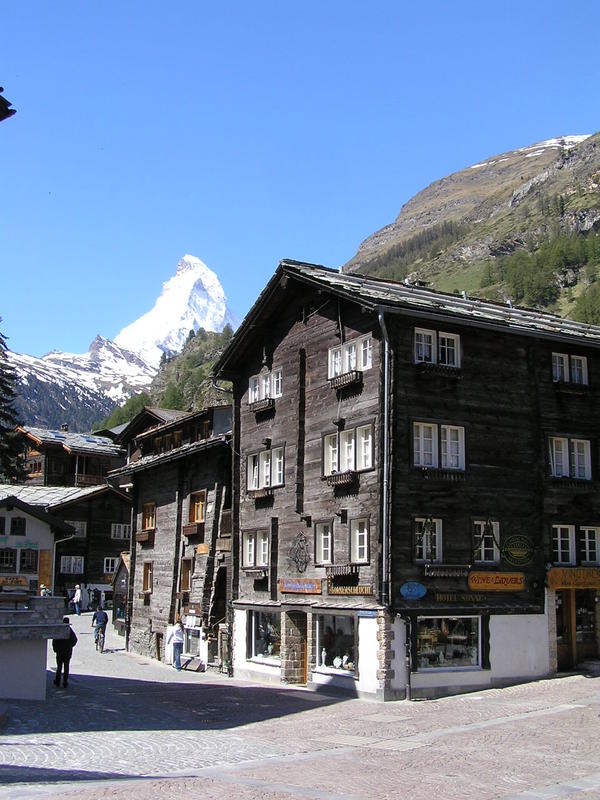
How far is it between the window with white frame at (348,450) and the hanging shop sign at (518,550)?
5453 millimetres

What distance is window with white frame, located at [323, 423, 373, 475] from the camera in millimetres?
31375

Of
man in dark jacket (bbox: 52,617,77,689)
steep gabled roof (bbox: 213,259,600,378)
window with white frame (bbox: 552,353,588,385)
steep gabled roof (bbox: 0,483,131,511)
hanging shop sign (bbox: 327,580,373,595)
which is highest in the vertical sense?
steep gabled roof (bbox: 213,259,600,378)

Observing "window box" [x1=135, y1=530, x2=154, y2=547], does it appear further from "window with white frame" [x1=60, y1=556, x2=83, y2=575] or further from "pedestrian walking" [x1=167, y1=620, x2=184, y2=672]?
"window with white frame" [x1=60, y1=556, x2=83, y2=575]

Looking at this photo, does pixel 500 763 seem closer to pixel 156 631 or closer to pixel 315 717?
Result: pixel 315 717

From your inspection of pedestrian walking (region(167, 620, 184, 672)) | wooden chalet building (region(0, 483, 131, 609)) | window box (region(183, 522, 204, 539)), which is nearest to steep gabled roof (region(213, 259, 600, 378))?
window box (region(183, 522, 204, 539))

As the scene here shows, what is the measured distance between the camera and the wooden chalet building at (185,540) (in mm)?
41625

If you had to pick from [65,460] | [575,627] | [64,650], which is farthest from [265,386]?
[65,460]

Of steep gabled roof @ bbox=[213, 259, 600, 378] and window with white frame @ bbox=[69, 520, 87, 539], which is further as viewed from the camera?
window with white frame @ bbox=[69, 520, 87, 539]

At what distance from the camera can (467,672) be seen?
3034 centimetres

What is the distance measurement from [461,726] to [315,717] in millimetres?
4415

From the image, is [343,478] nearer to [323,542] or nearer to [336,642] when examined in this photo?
[323,542]

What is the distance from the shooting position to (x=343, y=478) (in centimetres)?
3161

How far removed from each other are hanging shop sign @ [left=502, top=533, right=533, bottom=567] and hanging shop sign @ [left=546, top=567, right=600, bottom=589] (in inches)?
36.3

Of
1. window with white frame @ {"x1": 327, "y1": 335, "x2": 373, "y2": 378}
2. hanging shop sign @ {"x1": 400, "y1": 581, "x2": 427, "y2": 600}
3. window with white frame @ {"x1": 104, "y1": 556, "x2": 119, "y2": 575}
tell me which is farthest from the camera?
window with white frame @ {"x1": 104, "y1": 556, "x2": 119, "y2": 575}
